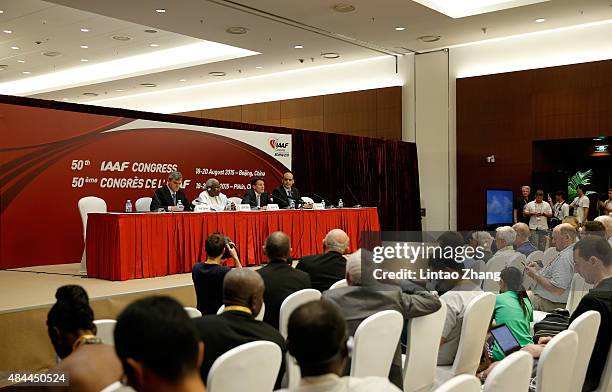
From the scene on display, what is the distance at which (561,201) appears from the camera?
36.5 ft

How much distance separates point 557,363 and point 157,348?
1741mm

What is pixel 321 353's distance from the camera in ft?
5.09

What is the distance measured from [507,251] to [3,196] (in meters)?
5.81

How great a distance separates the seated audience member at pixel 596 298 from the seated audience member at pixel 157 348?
2.37 m

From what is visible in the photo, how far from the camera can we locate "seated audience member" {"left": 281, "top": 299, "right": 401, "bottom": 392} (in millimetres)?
1542

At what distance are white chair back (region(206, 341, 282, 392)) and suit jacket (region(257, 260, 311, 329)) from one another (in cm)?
137

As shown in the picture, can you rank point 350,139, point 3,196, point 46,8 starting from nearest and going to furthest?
point 3,196, point 46,8, point 350,139

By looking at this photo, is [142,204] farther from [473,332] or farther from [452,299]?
[473,332]

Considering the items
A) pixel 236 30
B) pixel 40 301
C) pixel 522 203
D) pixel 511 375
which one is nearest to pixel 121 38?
pixel 236 30

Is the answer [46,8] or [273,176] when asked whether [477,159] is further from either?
[46,8]

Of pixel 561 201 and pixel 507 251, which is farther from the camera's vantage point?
pixel 561 201

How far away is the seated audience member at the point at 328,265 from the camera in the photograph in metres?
4.33

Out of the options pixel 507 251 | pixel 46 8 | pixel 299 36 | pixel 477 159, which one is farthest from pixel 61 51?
pixel 507 251

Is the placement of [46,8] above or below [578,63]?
above
